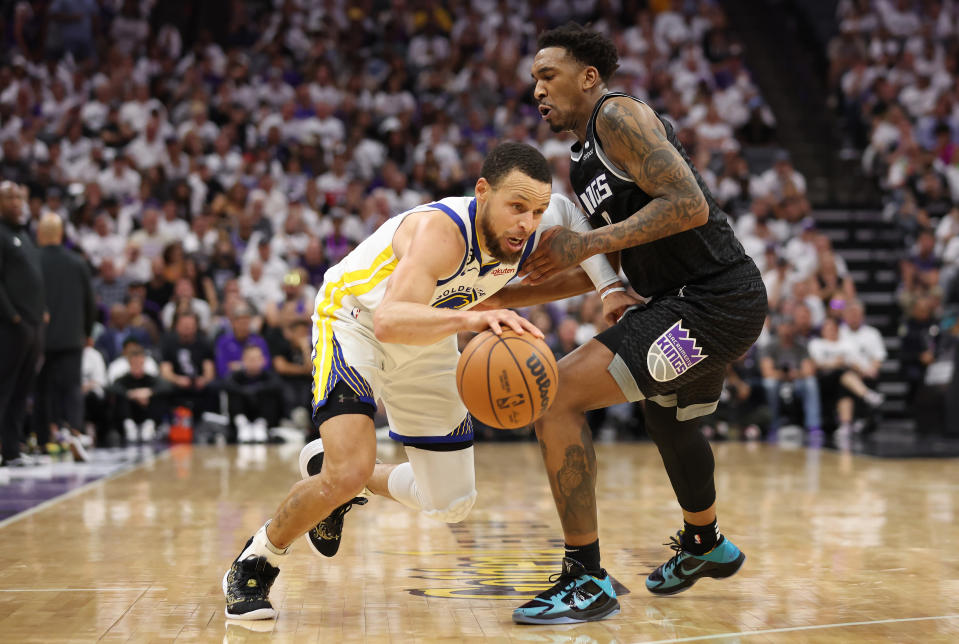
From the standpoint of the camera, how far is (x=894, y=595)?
4.05 metres

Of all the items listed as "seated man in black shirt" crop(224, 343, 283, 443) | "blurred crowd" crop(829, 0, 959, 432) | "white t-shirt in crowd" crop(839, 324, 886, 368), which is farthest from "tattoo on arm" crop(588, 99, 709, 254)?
"white t-shirt in crowd" crop(839, 324, 886, 368)

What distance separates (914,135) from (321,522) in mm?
14369

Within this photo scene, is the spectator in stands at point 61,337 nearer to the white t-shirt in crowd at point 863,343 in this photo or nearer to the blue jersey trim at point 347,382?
the blue jersey trim at point 347,382

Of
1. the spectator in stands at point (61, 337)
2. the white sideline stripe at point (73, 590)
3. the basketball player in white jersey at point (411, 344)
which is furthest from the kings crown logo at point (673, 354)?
the spectator in stands at point (61, 337)

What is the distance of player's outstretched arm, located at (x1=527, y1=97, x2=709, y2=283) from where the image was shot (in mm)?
3656

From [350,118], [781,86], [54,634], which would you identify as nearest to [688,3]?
[781,86]

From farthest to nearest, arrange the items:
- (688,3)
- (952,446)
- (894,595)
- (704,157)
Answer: (688,3)
(704,157)
(952,446)
(894,595)

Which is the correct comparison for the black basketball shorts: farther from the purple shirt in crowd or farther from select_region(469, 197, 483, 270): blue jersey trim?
the purple shirt in crowd

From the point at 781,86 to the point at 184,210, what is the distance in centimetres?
1075

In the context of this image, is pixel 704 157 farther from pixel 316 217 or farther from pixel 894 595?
pixel 894 595

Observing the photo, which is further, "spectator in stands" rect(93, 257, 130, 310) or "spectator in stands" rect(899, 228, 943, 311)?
"spectator in stands" rect(899, 228, 943, 311)

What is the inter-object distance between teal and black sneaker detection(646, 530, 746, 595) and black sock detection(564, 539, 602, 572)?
471 millimetres

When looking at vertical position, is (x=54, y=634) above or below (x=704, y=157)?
below

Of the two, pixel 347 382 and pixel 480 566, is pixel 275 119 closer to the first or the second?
pixel 480 566
